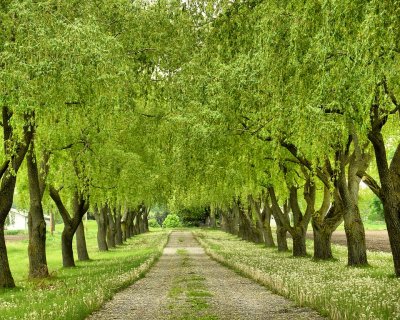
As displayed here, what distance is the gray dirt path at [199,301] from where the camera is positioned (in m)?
13.6

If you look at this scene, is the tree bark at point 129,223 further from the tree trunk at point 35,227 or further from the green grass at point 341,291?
the green grass at point 341,291

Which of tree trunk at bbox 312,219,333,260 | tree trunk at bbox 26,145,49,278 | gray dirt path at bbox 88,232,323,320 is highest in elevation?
tree trunk at bbox 26,145,49,278

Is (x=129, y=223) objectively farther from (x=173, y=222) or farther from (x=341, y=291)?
(x=173, y=222)

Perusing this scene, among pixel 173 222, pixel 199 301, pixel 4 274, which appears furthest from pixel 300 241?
Answer: pixel 173 222

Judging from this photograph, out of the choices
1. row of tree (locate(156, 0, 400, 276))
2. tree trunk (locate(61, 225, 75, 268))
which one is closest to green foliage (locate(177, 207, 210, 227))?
tree trunk (locate(61, 225, 75, 268))

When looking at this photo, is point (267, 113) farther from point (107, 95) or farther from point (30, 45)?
point (30, 45)

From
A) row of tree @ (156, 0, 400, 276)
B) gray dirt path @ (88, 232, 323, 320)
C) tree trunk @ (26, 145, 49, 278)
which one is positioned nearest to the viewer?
row of tree @ (156, 0, 400, 276)

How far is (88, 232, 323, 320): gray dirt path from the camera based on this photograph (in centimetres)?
1362

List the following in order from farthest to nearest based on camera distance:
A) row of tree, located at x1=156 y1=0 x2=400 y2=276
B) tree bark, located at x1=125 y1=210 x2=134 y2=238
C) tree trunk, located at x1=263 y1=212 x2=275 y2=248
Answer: tree bark, located at x1=125 y1=210 x2=134 y2=238 → tree trunk, located at x1=263 y1=212 x2=275 y2=248 → row of tree, located at x1=156 y1=0 x2=400 y2=276

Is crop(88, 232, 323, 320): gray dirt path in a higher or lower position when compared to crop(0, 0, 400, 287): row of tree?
lower

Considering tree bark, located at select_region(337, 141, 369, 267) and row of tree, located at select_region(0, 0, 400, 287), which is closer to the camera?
row of tree, located at select_region(0, 0, 400, 287)

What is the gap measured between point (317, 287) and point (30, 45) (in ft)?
35.2

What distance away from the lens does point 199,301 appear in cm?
1622

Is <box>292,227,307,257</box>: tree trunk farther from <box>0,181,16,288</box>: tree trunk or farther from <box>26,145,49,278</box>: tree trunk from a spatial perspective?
<box>0,181,16,288</box>: tree trunk
